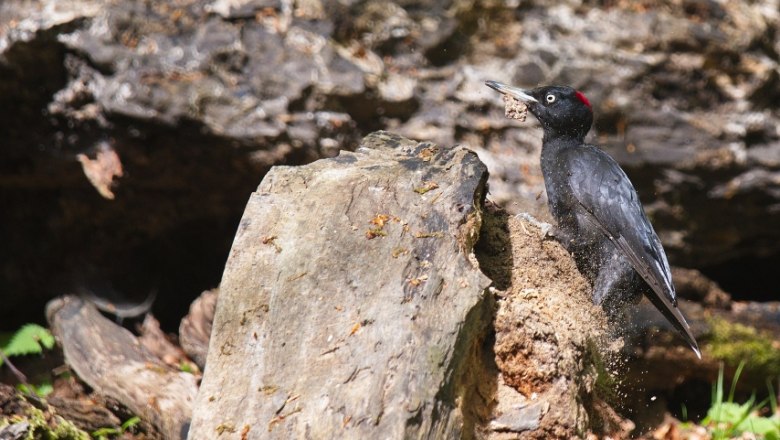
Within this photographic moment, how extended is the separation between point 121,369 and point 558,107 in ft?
10.1

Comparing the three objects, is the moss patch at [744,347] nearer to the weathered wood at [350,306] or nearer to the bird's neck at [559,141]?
the bird's neck at [559,141]

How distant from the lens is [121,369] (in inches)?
182

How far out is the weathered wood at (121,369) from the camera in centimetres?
414

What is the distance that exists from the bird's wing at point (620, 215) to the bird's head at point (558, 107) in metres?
0.21

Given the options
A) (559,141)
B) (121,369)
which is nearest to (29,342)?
(121,369)

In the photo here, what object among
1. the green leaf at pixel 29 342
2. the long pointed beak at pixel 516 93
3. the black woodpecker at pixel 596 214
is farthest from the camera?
the green leaf at pixel 29 342

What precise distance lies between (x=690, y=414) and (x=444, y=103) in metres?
2.90

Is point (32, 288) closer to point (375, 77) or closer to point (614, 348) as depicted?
point (375, 77)

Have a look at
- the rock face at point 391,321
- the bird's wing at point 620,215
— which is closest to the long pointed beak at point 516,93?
the bird's wing at point 620,215

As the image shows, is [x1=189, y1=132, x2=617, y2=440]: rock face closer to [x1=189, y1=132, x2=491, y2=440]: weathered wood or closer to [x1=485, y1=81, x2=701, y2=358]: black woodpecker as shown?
[x1=189, y1=132, x2=491, y2=440]: weathered wood

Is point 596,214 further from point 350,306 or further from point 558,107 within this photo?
point 350,306

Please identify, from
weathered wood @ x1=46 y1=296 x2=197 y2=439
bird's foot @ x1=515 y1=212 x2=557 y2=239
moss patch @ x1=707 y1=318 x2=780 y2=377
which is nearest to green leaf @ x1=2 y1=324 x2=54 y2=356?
weathered wood @ x1=46 y1=296 x2=197 y2=439

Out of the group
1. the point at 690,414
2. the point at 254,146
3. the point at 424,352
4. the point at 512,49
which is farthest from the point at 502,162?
the point at 424,352

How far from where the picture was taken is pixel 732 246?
6.50 meters
